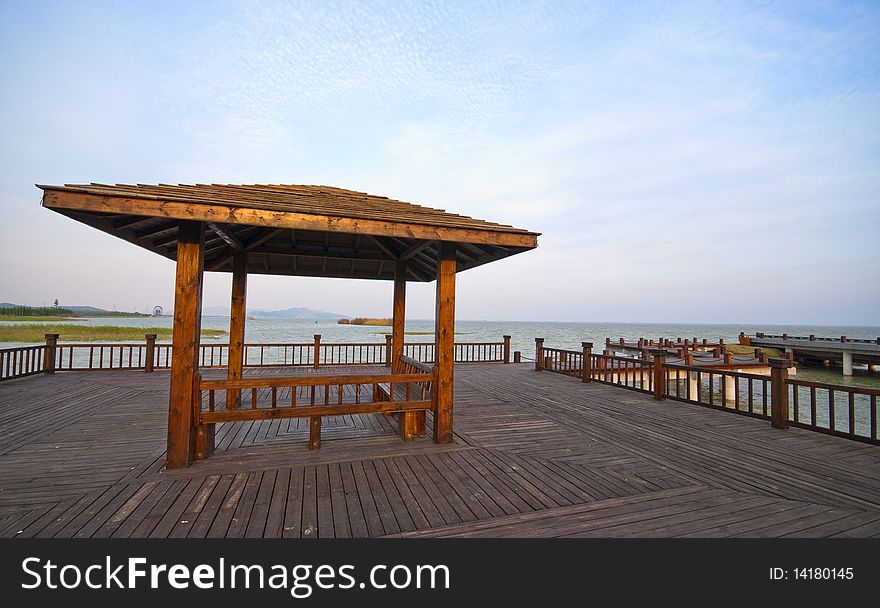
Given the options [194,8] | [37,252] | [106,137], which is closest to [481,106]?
[194,8]

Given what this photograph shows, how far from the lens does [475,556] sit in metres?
2.15

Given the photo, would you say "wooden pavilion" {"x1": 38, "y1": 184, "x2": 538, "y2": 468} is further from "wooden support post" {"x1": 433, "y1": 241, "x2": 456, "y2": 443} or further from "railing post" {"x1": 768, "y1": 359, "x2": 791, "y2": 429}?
"railing post" {"x1": 768, "y1": 359, "x2": 791, "y2": 429}

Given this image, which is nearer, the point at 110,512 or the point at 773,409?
the point at 110,512

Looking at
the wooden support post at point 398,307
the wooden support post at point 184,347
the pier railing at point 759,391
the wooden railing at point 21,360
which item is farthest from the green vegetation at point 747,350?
the wooden railing at point 21,360

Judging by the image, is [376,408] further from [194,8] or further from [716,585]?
[194,8]

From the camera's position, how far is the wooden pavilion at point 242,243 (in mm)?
3352

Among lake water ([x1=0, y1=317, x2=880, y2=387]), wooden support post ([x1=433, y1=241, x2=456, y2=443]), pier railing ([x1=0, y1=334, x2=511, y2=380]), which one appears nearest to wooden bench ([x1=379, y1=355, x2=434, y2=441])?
wooden support post ([x1=433, y1=241, x2=456, y2=443])

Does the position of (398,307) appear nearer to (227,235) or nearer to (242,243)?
(242,243)

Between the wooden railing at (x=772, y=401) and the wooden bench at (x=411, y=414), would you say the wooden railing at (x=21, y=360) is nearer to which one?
the wooden bench at (x=411, y=414)

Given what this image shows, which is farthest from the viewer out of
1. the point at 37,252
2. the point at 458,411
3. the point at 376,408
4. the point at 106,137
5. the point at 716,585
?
the point at 37,252

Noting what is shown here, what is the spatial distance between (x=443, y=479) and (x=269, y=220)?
3.24 metres

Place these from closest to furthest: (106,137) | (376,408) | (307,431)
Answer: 1. (376,408)
2. (307,431)
3. (106,137)

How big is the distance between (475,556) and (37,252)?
26472 mm

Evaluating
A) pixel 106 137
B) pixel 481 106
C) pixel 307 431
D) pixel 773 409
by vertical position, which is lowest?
pixel 307 431
